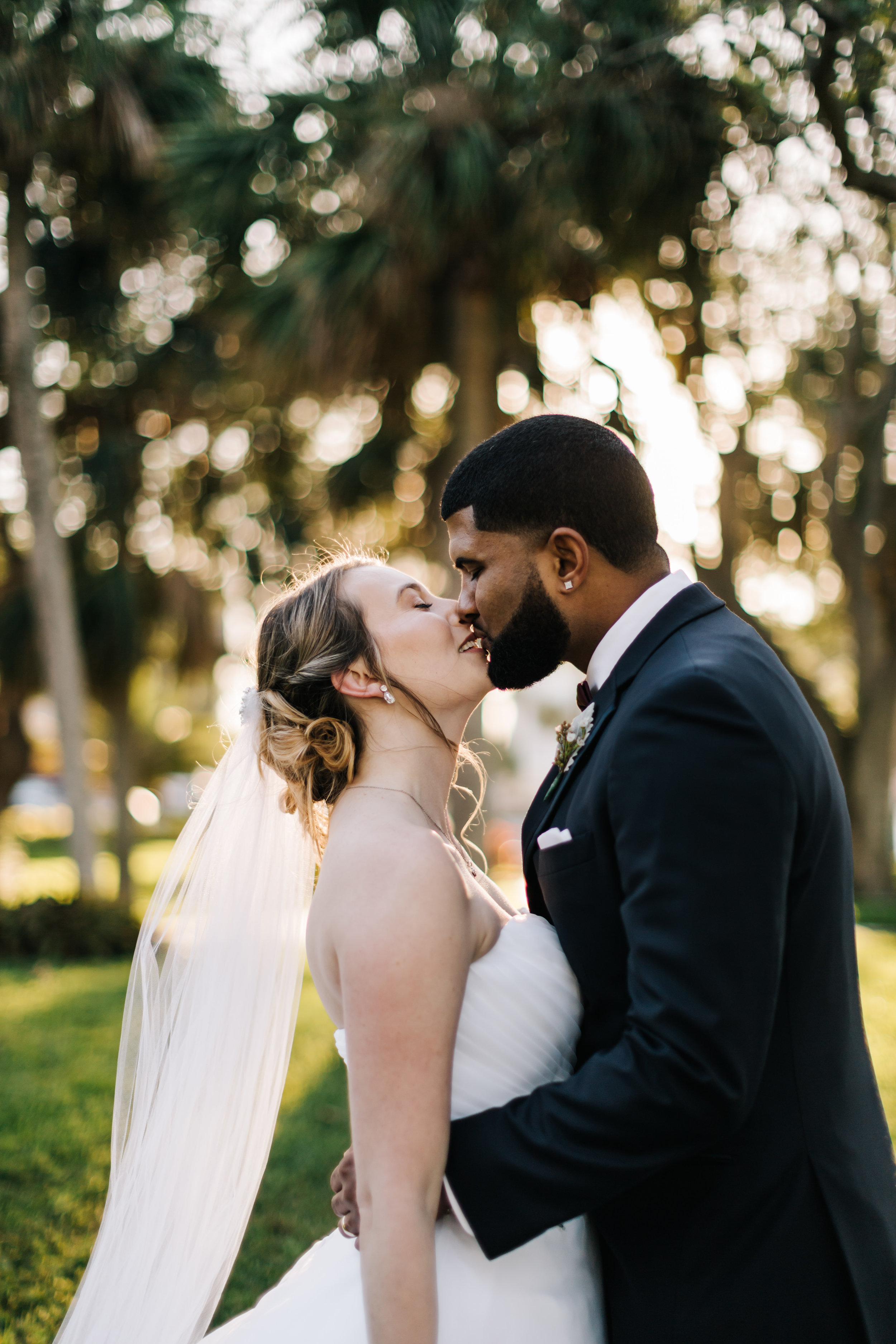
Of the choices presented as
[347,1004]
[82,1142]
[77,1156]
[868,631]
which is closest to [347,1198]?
[347,1004]

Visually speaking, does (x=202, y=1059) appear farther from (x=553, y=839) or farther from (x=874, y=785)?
(x=874, y=785)

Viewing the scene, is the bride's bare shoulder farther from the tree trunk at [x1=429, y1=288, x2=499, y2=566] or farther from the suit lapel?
the tree trunk at [x1=429, y1=288, x2=499, y2=566]

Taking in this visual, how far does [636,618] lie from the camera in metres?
2.04

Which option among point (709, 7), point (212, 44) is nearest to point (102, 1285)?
point (709, 7)

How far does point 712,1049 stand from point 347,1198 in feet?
3.15

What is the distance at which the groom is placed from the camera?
1.54m

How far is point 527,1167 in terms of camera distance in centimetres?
165

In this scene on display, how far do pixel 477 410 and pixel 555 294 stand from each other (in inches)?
78.3

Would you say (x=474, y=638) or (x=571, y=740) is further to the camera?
(x=474, y=638)

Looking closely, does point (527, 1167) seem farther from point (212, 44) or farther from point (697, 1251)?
point (212, 44)

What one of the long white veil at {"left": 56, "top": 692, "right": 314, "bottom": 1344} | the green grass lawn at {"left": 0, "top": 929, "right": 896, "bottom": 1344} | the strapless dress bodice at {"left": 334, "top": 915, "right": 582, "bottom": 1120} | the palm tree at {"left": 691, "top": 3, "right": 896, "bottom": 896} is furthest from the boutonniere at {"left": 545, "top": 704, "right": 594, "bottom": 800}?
the palm tree at {"left": 691, "top": 3, "right": 896, "bottom": 896}

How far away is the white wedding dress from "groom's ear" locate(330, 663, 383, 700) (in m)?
0.68

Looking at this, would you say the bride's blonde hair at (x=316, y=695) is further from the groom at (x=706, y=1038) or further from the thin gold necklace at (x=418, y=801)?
the groom at (x=706, y=1038)

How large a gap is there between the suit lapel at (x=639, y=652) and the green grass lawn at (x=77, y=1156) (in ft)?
10.2
